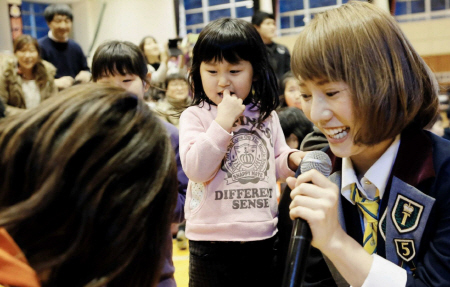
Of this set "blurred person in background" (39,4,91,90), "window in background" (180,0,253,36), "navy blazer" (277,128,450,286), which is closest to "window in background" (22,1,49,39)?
"window in background" (180,0,253,36)

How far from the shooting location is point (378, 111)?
954 mm

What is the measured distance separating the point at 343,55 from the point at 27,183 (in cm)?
67

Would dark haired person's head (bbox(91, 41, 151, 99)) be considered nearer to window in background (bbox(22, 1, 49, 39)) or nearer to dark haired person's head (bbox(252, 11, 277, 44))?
dark haired person's head (bbox(252, 11, 277, 44))

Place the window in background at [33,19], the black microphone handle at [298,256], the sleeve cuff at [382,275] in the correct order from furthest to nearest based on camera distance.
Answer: the window in background at [33,19] → the sleeve cuff at [382,275] → the black microphone handle at [298,256]

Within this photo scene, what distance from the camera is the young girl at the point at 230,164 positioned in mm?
1447

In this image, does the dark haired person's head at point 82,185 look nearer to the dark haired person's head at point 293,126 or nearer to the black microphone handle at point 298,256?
the black microphone handle at point 298,256

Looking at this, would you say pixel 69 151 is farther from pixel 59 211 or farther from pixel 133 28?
pixel 133 28

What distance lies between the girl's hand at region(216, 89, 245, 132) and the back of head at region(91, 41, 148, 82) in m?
0.55

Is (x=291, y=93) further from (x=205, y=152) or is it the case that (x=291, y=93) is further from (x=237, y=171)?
(x=205, y=152)

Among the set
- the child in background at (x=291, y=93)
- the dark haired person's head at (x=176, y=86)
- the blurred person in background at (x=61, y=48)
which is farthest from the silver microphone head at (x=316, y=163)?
the blurred person in background at (x=61, y=48)

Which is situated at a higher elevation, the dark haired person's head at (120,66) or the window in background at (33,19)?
the window in background at (33,19)

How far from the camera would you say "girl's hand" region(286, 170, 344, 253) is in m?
0.82

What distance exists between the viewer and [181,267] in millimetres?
3131

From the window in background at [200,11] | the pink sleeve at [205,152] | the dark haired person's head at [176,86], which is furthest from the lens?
the window in background at [200,11]
